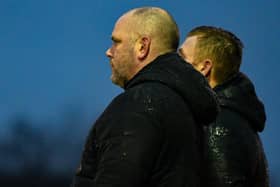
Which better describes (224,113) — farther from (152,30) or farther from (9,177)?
(9,177)

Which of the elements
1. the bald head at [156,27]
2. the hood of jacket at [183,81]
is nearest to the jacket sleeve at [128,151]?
the hood of jacket at [183,81]

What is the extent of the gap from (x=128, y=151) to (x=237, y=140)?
22.9 inches

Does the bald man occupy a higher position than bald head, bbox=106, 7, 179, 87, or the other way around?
bald head, bbox=106, 7, 179, 87

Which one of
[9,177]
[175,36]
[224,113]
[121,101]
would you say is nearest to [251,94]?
[224,113]

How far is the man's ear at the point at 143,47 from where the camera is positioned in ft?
6.48

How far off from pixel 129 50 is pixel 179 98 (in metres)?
0.19

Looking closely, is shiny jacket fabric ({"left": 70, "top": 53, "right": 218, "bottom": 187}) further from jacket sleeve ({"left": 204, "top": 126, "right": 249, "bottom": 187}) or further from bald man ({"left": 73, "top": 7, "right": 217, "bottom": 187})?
jacket sleeve ({"left": 204, "top": 126, "right": 249, "bottom": 187})

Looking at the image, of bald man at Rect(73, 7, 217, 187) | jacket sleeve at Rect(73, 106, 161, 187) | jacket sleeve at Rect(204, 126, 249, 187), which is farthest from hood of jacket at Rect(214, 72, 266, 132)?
jacket sleeve at Rect(73, 106, 161, 187)

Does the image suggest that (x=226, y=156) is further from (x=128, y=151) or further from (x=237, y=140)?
(x=128, y=151)

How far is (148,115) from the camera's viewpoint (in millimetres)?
1836

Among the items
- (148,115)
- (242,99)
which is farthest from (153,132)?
(242,99)

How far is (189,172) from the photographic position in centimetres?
190

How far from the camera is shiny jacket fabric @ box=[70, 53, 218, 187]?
1809 mm

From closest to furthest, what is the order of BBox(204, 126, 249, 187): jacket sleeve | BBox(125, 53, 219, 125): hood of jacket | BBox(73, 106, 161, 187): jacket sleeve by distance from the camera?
BBox(73, 106, 161, 187): jacket sleeve, BBox(125, 53, 219, 125): hood of jacket, BBox(204, 126, 249, 187): jacket sleeve
